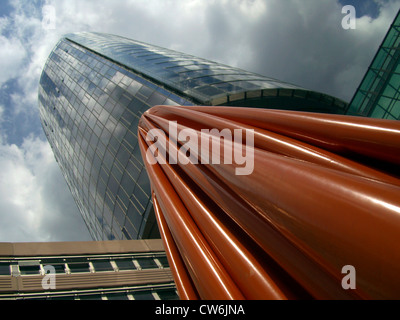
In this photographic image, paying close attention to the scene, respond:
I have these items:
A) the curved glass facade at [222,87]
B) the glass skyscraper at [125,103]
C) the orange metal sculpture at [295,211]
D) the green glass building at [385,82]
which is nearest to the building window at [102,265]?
the glass skyscraper at [125,103]

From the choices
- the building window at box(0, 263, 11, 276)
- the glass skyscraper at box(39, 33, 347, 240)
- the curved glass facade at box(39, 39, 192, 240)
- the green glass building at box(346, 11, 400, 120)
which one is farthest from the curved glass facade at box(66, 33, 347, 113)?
the building window at box(0, 263, 11, 276)

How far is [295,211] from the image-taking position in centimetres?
276

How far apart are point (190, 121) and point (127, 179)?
1488 centimetres

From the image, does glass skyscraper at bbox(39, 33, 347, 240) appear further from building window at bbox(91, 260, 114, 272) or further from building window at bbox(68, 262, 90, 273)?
building window at bbox(68, 262, 90, 273)

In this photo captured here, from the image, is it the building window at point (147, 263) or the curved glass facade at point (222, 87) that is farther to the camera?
the curved glass facade at point (222, 87)

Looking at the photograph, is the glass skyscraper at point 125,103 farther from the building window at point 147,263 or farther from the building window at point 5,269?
the building window at point 5,269

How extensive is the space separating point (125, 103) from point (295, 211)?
23081mm

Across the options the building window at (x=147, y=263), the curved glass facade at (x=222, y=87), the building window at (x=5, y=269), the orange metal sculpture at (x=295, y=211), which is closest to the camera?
the orange metal sculpture at (x=295, y=211)

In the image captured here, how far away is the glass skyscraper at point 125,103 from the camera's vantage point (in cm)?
2053

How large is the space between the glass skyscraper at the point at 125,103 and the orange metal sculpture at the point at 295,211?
14225 mm

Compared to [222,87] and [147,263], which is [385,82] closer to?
[222,87]

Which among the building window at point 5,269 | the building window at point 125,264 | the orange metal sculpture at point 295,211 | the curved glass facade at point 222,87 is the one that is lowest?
the orange metal sculpture at point 295,211

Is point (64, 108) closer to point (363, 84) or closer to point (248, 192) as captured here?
point (363, 84)

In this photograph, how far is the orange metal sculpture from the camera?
7.28 ft
